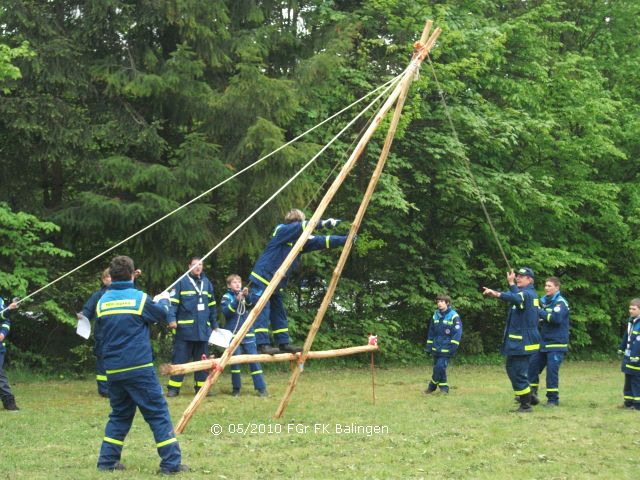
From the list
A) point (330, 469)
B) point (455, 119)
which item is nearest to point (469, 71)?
point (455, 119)

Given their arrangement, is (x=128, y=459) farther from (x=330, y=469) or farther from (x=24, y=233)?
(x=24, y=233)

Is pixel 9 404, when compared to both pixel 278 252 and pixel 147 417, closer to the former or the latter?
pixel 278 252

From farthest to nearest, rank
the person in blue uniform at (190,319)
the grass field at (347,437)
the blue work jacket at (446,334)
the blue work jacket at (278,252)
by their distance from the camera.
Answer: the blue work jacket at (446,334)
the person in blue uniform at (190,319)
the blue work jacket at (278,252)
the grass field at (347,437)

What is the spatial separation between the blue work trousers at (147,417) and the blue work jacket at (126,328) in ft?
0.31

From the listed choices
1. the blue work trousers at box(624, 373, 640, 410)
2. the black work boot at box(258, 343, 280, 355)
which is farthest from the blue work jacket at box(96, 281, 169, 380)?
the blue work trousers at box(624, 373, 640, 410)

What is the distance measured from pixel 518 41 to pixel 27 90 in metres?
12.5

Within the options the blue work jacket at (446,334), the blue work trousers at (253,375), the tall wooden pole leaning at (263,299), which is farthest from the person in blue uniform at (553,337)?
the blue work trousers at (253,375)

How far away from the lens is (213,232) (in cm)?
1622

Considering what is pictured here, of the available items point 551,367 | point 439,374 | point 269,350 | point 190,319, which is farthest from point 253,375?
point 551,367

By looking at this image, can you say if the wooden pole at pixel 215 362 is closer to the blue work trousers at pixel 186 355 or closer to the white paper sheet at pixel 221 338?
the white paper sheet at pixel 221 338

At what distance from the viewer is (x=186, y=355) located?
13211 millimetres

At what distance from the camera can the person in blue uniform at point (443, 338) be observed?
13.6 metres

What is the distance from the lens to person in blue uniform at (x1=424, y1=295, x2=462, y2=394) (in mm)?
13617

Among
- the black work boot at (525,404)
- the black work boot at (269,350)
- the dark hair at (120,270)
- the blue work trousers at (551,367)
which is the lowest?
the black work boot at (525,404)
